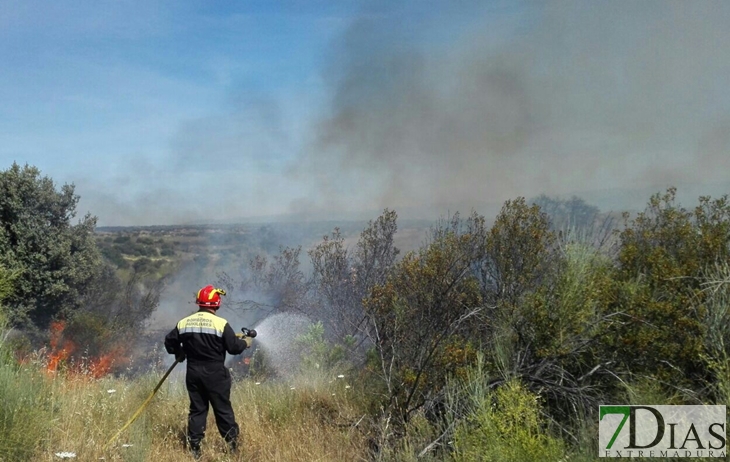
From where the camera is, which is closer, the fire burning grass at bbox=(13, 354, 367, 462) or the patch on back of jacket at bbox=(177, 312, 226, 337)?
the fire burning grass at bbox=(13, 354, 367, 462)

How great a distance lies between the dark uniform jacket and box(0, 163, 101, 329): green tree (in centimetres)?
997

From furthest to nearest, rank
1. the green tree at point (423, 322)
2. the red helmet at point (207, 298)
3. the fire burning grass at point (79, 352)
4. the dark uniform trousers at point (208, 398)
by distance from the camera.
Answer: the fire burning grass at point (79, 352)
the red helmet at point (207, 298)
the dark uniform trousers at point (208, 398)
the green tree at point (423, 322)

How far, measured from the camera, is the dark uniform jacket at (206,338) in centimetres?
498

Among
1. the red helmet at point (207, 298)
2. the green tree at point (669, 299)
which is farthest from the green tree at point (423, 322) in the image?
the red helmet at point (207, 298)

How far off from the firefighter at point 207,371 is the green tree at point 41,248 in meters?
10.0

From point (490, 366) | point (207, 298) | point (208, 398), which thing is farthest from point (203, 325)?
point (490, 366)

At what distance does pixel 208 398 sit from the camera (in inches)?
197

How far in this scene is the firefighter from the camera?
4938mm

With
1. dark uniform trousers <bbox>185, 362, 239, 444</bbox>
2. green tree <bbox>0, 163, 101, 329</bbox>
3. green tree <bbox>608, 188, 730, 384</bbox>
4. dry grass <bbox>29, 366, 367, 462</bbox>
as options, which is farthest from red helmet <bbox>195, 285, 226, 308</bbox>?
green tree <bbox>0, 163, 101, 329</bbox>

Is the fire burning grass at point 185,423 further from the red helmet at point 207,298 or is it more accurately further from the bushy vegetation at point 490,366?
the red helmet at point 207,298

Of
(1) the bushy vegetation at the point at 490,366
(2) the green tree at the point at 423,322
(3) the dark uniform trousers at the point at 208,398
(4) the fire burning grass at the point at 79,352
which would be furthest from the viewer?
(4) the fire burning grass at the point at 79,352

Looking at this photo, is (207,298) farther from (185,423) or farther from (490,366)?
(490,366)

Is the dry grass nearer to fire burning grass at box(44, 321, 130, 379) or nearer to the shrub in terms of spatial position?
the shrub

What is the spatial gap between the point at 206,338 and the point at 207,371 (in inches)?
11.0
